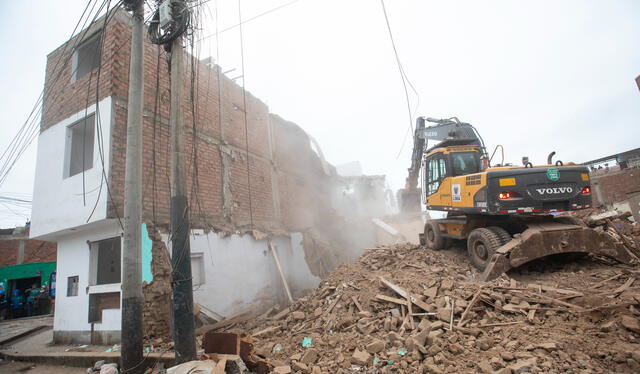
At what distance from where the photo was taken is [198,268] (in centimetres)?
838

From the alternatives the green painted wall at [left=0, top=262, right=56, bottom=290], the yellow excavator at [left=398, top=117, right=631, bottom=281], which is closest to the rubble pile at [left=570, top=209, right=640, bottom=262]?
the yellow excavator at [left=398, top=117, right=631, bottom=281]

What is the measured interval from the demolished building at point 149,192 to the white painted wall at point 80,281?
1.1 inches

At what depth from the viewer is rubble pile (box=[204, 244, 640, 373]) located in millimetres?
3664

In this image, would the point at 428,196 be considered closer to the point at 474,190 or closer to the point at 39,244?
the point at 474,190

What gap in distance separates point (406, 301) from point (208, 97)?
8581mm

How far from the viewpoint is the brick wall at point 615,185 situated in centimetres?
2131

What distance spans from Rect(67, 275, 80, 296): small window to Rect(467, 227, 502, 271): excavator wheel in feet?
33.9

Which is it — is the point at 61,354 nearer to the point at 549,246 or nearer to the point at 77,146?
the point at 77,146

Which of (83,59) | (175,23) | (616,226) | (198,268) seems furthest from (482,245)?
(83,59)

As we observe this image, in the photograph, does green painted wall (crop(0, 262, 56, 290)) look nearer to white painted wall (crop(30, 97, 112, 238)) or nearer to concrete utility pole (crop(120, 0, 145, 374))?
white painted wall (crop(30, 97, 112, 238))

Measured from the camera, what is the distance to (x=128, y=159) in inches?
201

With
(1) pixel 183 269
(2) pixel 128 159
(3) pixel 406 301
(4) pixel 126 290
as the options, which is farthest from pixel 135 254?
(3) pixel 406 301

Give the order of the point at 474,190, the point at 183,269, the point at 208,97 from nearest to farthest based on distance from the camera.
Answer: the point at 183,269 → the point at 474,190 → the point at 208,97

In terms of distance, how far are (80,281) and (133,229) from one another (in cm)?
453
